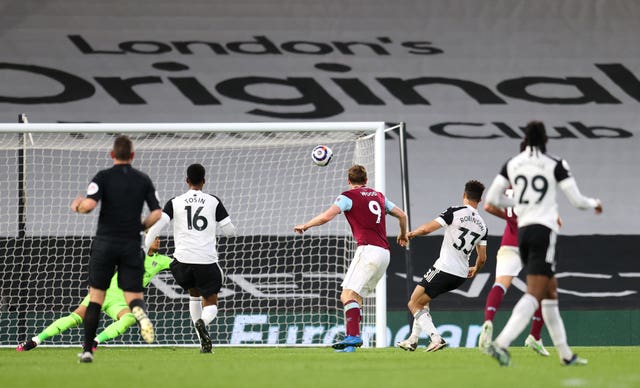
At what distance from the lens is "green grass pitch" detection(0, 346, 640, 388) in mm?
6738

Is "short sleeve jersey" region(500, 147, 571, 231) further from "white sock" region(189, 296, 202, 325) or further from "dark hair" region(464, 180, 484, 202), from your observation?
"white sock" region(189, 296, 202, 325)

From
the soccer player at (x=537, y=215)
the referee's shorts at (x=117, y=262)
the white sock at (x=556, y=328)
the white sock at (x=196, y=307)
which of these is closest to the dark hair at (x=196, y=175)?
the white sock at (x=196, y=307)

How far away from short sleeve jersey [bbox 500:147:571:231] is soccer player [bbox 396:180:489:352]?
298 cm

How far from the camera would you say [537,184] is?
798cm

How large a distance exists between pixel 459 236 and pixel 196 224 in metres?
2.63

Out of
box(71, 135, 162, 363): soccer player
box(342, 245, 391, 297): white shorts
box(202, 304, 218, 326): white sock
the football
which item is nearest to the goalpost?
the football

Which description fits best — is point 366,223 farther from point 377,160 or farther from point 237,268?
point 237,268

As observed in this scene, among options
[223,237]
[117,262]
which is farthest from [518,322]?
[223,237]

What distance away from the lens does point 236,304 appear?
1559cm

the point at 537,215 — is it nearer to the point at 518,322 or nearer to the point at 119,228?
the point at 518,322

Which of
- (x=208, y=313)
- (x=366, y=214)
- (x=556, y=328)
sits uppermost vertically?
(x=366, y=214)

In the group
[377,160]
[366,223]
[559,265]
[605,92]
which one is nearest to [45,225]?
[377,160]

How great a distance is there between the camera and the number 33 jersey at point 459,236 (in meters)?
11.1

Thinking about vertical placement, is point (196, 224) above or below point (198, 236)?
above
